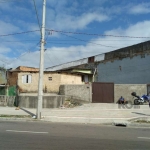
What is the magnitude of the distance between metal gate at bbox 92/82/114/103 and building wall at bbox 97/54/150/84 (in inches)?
347

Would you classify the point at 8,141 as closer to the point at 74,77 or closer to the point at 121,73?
the point at 74,77

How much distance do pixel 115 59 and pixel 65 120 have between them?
2331 centimetres

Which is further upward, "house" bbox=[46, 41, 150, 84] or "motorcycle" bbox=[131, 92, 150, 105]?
"house" bbox=[46, 41, 150, 84]

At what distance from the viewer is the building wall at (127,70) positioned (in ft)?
97.3

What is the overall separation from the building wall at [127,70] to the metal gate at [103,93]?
8819 mm

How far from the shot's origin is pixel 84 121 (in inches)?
506

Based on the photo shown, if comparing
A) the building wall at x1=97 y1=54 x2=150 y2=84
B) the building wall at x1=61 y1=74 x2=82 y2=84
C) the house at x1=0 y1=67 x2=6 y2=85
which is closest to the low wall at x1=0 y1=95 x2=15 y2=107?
the building wall at x1=61 y1=74 x2=82 y2=84

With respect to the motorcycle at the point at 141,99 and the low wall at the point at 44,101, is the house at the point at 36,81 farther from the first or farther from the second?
the motorcycle at the point at 141,99

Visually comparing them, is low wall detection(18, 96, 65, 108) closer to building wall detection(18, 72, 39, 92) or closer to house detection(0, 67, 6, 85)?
building wall detection(18, 72, 39, 92)

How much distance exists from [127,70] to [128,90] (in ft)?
34.0

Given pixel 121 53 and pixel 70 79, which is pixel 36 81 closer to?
pixel 70 79

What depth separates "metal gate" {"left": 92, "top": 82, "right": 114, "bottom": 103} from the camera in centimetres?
2252

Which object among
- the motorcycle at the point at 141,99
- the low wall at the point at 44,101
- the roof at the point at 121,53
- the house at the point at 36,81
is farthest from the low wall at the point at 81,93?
the roof at the point at 121,53

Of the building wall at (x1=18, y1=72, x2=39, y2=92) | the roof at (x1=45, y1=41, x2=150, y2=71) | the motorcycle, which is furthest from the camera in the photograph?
the roof at (x1=45, y1=41, x2=150, y2=71)
